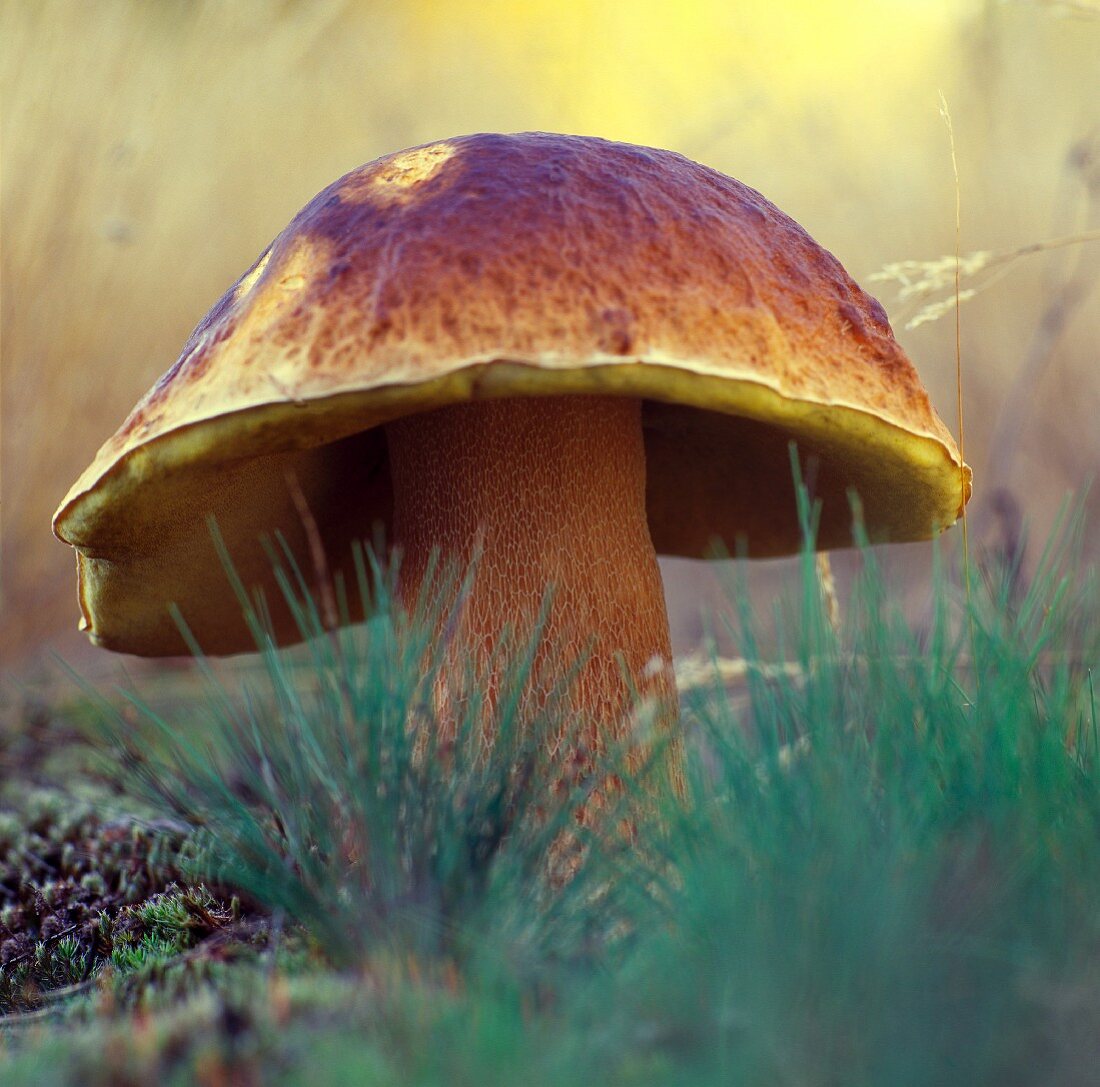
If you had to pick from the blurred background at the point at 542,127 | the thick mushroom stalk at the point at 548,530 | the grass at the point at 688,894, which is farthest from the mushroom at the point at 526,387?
the blurred background at the point at 542,127

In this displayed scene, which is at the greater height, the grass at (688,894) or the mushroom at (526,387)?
the mushroom at (526,387)

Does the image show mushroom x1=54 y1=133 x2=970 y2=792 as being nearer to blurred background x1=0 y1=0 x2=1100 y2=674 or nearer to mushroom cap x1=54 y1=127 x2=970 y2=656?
mushroom cap x1=54 y1=127 x2=970 y2=656

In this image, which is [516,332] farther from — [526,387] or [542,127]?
[542,127]

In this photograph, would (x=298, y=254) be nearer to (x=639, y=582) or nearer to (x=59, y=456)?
(x=639, y=582)

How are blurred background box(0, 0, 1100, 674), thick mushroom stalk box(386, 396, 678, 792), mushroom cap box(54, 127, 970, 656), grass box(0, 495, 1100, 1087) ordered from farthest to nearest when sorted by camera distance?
blurred background box(0, 0, 1100, 674) < thick mushroom stalk box(386, 396, 678, 792) < mushroom cap box(54, 127, 970, 656) < grass box(0, 495, 1100, 1087)

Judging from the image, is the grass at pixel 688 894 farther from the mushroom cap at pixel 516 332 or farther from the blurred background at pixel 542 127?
the blurred background at pixel 542 127

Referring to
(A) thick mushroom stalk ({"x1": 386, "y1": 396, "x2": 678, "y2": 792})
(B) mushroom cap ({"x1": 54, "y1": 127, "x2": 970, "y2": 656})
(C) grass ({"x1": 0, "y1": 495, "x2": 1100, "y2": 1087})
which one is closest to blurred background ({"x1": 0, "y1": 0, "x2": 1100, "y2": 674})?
(B) mushroom cap ({"x1": 54, "y1": 127, "x2": 970, "y2": 656})

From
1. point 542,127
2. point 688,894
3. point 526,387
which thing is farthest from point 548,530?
point 542,127
